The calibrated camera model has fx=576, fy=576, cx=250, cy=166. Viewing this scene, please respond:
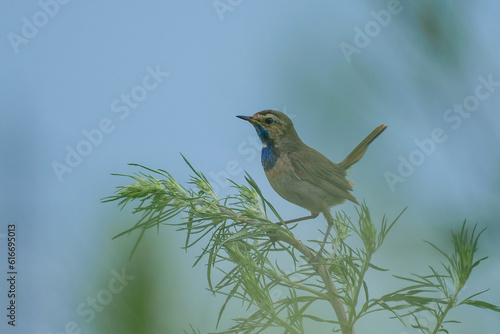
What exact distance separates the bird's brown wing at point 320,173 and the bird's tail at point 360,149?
110mm

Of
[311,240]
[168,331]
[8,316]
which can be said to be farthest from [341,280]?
[8,316]

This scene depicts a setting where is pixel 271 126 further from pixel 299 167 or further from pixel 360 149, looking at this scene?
pixel 360 149

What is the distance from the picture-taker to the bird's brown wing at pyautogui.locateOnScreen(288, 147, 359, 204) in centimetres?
193

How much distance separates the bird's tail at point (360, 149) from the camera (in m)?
2.24

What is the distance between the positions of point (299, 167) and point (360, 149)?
352 mm

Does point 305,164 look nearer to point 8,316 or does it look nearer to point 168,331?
point 168,331

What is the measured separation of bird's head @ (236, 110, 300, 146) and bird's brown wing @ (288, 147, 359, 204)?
0.30 feet

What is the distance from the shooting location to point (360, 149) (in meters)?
2.25

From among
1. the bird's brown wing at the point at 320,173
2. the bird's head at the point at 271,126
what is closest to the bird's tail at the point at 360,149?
the bird's brown wing at the point at 320,173

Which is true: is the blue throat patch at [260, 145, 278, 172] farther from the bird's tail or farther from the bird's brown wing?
the bird's tail

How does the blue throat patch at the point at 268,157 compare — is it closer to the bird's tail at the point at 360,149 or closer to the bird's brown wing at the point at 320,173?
the bird's brown wing at the point at 320,173

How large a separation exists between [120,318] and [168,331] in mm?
135

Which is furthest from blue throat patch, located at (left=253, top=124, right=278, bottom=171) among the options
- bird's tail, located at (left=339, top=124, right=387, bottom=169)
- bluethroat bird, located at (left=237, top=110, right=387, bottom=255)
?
bird's tail, located at (left=339, top=124, right=387, bottom=169)

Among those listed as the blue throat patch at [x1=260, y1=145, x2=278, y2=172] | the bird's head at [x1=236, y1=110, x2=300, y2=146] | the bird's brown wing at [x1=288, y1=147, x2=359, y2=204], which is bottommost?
the bird's brown wing at [x1=288, y1=147, x2=359, y2=204]
